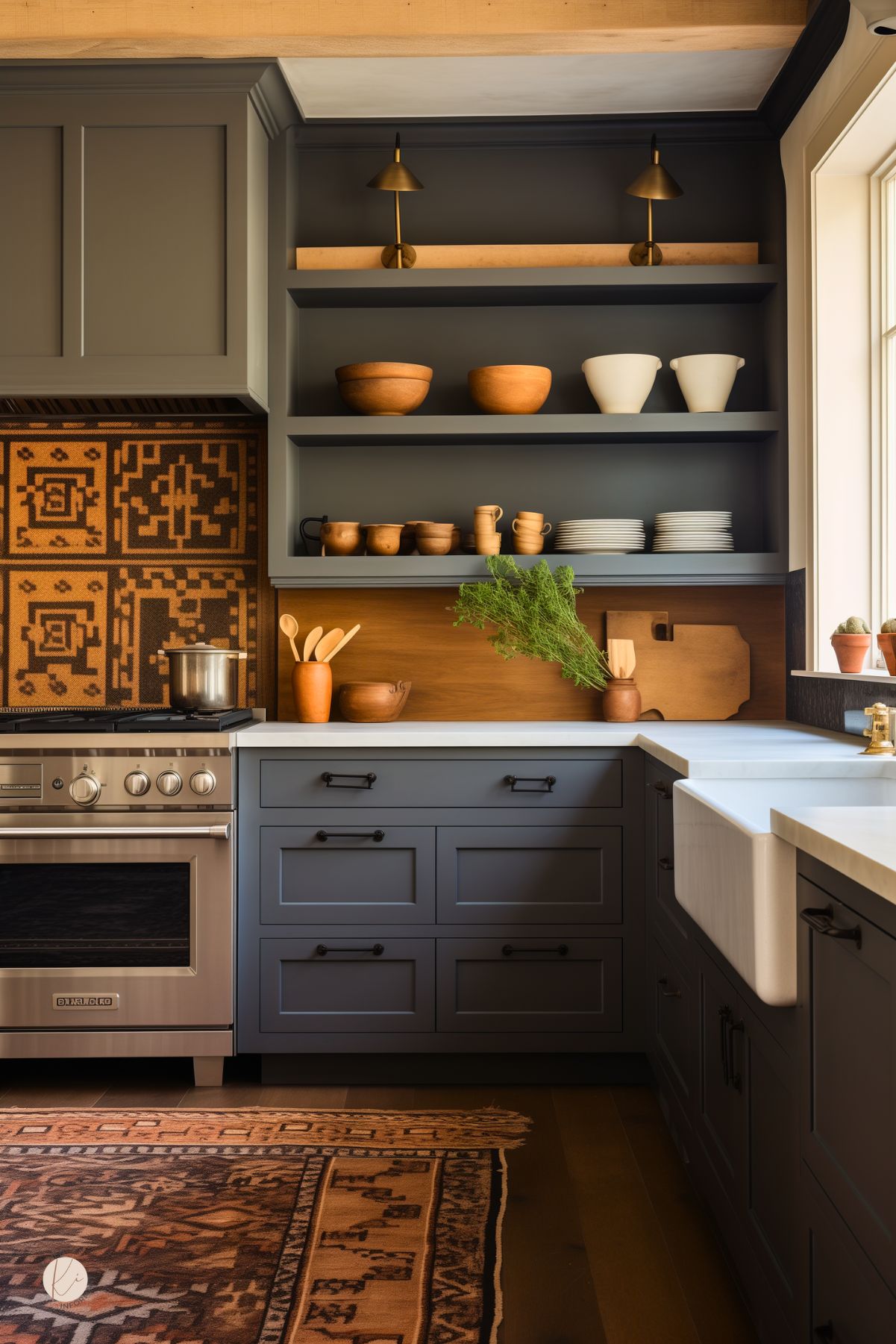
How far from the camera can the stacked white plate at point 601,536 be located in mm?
3164

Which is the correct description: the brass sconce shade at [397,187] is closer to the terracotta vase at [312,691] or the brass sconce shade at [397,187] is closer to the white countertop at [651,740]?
the terracotta vase at [312,691]

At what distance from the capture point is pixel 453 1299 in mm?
1855

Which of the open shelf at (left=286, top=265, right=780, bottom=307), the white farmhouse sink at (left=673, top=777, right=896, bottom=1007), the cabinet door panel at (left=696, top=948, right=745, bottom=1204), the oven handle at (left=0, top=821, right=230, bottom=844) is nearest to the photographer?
the white farmhouse sink at (left=673, top=777, right=896, bottom=1007)

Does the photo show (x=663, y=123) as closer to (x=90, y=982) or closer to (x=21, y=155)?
(x=21, y=155)

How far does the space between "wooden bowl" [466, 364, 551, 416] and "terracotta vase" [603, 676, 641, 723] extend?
0.84m

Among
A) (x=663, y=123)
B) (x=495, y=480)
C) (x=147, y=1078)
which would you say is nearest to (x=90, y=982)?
(x=147, y=1078)

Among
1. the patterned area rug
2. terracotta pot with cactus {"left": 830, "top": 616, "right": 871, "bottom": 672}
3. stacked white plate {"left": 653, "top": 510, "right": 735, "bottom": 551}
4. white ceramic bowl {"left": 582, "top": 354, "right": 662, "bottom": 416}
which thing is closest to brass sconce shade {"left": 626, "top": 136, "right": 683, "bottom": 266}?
white ceramic bowl {"left": 582, "top": 354, "right": 662, "bottom": 416}

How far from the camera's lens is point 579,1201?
7.21ft

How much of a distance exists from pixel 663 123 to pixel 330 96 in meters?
1.01

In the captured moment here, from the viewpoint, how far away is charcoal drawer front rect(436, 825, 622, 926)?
2811mm

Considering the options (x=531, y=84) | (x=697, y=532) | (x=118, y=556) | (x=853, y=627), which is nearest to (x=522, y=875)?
(x=853, y=627)

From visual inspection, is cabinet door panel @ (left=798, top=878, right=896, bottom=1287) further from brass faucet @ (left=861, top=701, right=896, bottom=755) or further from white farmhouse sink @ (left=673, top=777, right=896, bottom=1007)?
brass faucet @ (left=861, top=701, right=896, bottom=755)

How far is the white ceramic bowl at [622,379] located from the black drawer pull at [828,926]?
2.07 meters

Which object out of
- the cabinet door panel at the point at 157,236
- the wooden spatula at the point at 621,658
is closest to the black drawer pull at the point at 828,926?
the wooden spatula at the point at 621,658
